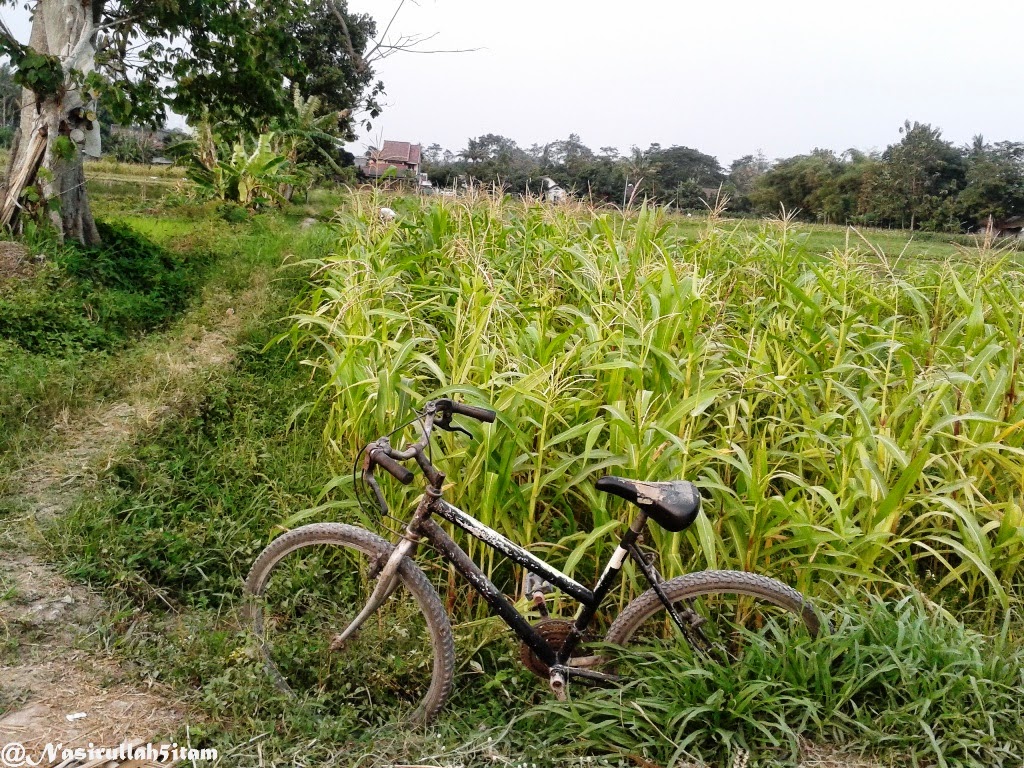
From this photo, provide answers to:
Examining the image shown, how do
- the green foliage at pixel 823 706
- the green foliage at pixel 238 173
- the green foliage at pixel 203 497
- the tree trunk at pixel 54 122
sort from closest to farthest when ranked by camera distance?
the green foliage at pixel 823 706
the green foliage at pixel 203 497
the tree trunk at pixel 54 122
the green foliage at pixel 238 173

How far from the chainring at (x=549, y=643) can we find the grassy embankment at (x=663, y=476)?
0.10 m

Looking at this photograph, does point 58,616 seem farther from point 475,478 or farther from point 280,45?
point 280,45

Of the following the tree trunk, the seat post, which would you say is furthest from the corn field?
the tree trunk

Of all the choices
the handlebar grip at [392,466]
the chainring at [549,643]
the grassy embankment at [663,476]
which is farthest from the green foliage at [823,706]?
the handlebar grip at [392,466]

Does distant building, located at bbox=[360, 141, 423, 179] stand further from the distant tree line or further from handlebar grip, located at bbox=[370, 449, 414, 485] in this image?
handlebar grip, located at bbox=[370, 449, 414, 485]

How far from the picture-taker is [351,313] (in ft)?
11.8

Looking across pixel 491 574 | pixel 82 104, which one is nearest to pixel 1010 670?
pixel 491 574

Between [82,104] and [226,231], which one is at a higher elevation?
[82,104]

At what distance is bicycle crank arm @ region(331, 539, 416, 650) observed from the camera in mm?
2004

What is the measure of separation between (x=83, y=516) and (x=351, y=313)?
1379 millimetres

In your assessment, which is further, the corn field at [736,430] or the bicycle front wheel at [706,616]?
the corn field at [736,430]

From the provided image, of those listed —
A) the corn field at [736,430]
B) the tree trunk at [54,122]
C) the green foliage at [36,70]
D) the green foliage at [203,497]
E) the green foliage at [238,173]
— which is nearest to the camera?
the corn field at [736,430]

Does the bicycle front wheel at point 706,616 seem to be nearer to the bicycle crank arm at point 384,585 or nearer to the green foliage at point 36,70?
the bicycle crank arm at point 384,585

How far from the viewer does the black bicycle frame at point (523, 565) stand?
80.3 inches
